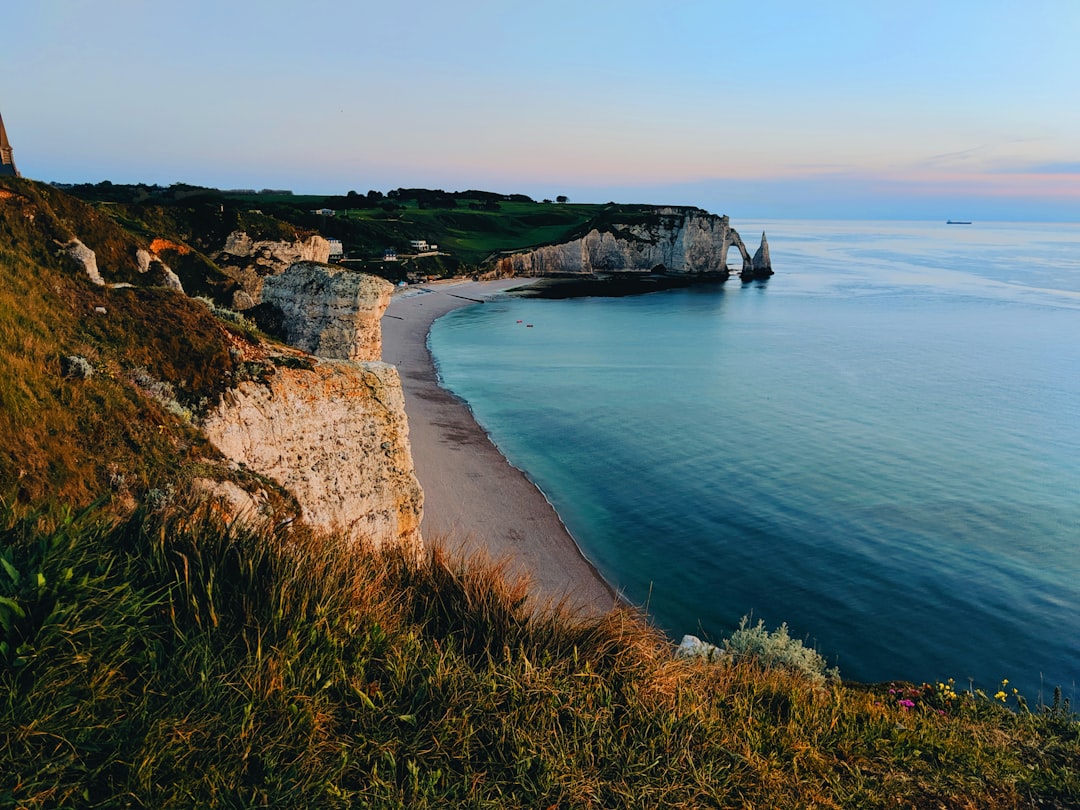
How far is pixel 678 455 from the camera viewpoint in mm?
32781

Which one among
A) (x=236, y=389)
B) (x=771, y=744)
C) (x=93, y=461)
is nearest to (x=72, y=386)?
(x=93, y=461)

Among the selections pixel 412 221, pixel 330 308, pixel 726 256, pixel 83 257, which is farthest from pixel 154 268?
pixel 726 256

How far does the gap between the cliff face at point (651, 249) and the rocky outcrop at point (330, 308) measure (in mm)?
98983

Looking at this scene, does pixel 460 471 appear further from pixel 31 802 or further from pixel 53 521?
pixel 31 802

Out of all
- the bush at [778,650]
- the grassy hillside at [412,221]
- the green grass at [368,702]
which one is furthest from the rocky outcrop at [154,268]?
the grassy hillside at [412,221]

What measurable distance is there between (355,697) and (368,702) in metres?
Answer: 0.17

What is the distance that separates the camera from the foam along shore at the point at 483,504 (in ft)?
66.9

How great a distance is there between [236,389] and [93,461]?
310 centimetres

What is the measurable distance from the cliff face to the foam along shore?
78985 mm

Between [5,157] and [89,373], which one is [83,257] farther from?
[5,157]

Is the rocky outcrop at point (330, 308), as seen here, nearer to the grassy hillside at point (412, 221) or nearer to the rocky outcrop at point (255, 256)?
the rocky outcrop at point (255, 256)

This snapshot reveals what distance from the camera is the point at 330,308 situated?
21016 mm

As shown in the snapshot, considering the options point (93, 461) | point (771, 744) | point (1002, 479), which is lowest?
point (1002, 479)

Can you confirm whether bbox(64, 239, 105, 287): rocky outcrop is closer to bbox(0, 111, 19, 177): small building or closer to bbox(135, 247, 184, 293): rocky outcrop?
bbox(135, 247, 184, 293): rocky outcrop
